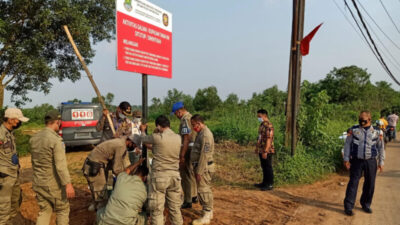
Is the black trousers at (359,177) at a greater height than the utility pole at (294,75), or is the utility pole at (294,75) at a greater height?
the utility pole at (294,75)

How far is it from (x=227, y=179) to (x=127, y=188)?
157 inches

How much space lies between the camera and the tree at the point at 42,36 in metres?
10.3

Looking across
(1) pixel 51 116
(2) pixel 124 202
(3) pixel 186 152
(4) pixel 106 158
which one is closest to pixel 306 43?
(3) pixel 186 152

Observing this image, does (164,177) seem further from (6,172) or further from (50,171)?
(6,172)

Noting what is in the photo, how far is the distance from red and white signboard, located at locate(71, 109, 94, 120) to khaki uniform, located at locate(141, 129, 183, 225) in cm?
686

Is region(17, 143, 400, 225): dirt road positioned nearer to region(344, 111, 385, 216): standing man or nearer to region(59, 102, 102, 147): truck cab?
region(344, 111, 385, 216): standing man

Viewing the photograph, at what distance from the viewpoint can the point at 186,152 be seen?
15.7 feet

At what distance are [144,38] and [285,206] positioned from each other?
407 centimetres

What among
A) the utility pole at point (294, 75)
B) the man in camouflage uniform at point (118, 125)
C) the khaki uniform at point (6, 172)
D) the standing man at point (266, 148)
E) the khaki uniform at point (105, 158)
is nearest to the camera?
the khaki uniform at point (6, 172)

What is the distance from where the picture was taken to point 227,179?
6.71 meters

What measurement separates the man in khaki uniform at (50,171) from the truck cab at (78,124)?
20.4 feet

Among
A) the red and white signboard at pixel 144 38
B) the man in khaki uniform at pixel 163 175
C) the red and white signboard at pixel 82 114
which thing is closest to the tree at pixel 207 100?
the red and white signboard at pixel 82 114

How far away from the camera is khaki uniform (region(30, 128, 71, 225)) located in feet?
10.3

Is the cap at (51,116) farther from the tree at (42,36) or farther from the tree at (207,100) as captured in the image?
the tree at (207,100)
